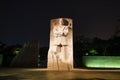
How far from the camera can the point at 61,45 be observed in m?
18.5

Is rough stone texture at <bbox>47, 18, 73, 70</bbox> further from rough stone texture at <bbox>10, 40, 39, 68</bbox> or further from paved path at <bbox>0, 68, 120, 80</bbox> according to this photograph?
rough stone texture at <bbox>10, 40, 39, 68</bbox>

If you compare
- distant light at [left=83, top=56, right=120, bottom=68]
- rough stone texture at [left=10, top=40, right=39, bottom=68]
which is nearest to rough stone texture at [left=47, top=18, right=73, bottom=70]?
rough stone texture at [left=10, top=40, right=39, bottom=68]

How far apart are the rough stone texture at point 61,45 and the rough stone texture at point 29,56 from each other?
5424 mm

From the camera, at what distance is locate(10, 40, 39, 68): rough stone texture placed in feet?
77.8

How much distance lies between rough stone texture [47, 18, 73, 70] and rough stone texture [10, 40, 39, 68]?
17.8 feet

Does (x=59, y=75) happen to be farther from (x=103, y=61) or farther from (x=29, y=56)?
(x=103, y=61)

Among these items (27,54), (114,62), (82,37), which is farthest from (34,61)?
(82,37)

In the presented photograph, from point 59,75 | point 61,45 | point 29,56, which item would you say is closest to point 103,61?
point 61,45

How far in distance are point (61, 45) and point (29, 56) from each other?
245 inches

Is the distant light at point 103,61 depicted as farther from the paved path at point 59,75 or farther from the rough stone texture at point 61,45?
the paved path at point 59,75

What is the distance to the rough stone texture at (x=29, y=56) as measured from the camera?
23.7 m

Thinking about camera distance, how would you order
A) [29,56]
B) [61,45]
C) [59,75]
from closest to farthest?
[59,75], [61,45], [29,56]

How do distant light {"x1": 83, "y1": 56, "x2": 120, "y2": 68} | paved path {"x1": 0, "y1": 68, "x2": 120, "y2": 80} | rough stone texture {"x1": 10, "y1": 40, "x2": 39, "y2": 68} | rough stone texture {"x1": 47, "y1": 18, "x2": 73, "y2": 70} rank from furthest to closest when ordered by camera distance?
rough stone texture {"x1": 10, "y1": 40, "x2": 39, "y2": 68} < distant light {"x1": 83, "y1": 56, "x2": 120, "y2": 68} < rough stone texture {"x1": 47, "y1": 18, "x2": 73, "y2": 70} < paved path {"x1": 0, "y1": 68, "x2": 120, "y2": 80}

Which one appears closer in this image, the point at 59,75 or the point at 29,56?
the point at 59,75
